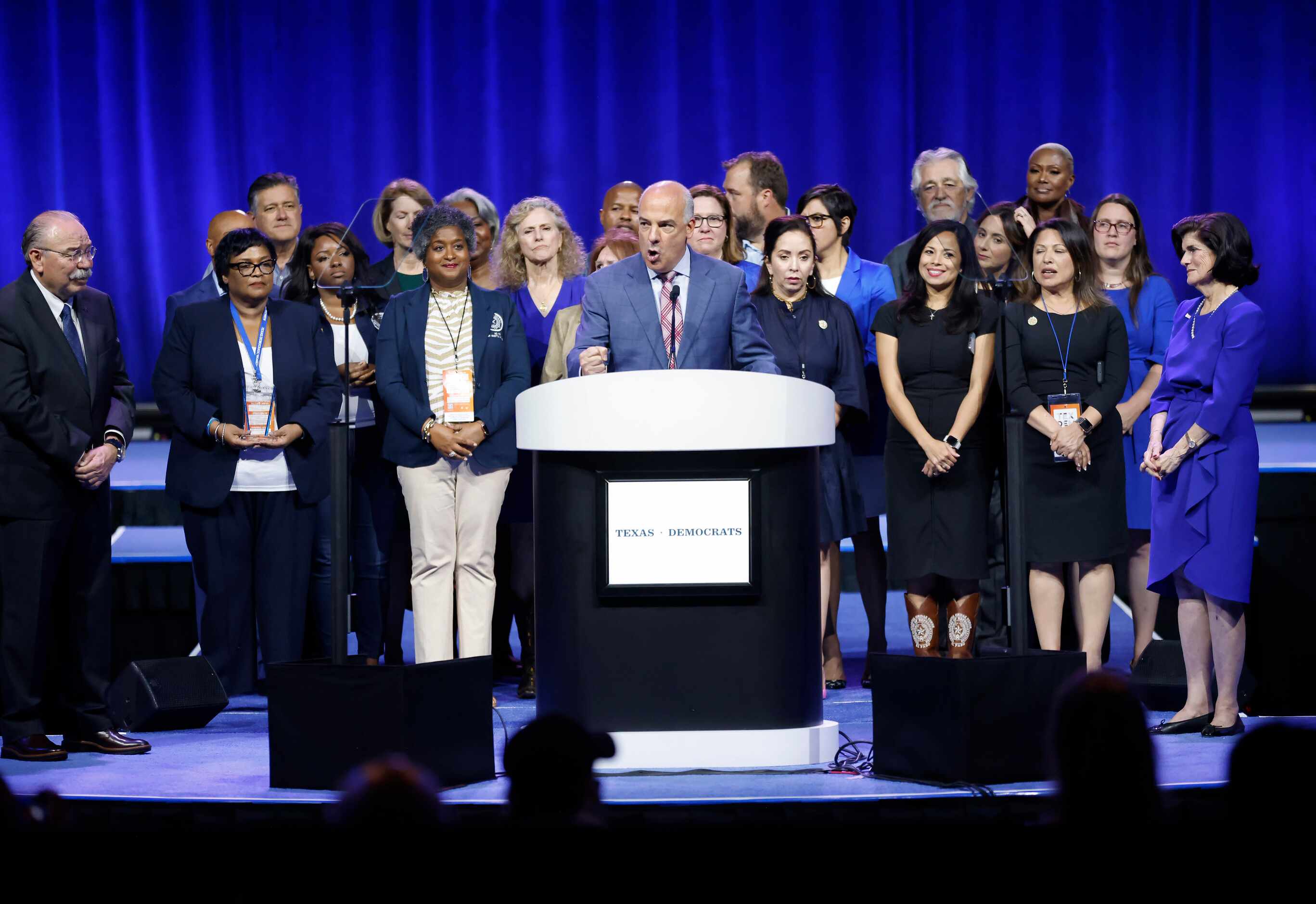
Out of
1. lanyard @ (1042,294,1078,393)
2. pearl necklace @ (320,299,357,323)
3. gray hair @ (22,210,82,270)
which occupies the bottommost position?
lanyard @ (1042,294,1078,393)

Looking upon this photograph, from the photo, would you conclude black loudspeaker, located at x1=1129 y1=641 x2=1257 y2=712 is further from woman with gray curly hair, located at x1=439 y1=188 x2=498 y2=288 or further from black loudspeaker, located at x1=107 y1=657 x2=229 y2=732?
black loudspeaker, located at x1=107 y1=657 x2=229 y2=732

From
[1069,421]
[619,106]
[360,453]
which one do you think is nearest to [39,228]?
[360,453]

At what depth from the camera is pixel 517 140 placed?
8.66 m

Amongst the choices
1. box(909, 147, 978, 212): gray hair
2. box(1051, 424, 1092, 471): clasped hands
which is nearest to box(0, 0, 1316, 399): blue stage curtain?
box(909, 147, 978, 212): gray hair

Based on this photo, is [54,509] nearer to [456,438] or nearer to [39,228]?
[39,228]

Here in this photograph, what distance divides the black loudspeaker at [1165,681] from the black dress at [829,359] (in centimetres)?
103

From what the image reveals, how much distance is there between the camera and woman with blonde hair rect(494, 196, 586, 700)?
17.3ft

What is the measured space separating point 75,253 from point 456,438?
1215mm

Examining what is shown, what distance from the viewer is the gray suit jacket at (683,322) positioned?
4.02m

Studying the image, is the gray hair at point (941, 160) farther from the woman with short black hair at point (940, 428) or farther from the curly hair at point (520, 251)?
the curly hair at point (520, 251)

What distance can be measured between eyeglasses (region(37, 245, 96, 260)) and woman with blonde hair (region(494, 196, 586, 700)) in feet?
4.88

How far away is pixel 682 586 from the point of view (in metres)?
3.61

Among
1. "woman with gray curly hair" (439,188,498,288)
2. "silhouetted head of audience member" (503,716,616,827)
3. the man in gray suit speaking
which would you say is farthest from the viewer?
"woman with gray curly hair" (439,188,498,288)

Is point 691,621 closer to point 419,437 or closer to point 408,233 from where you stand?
point 419,437
